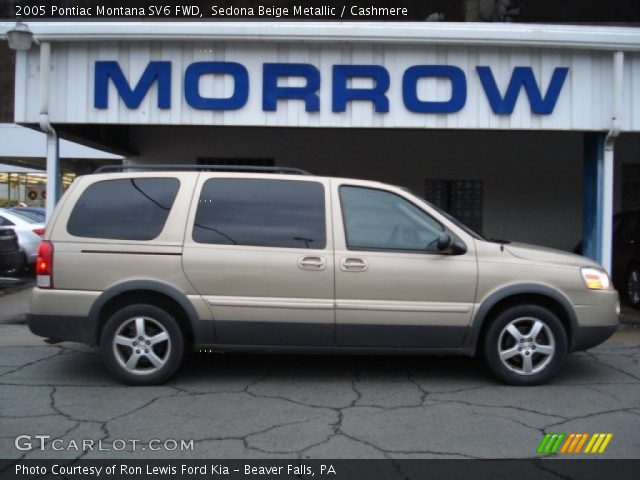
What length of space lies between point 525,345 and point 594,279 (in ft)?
2.82

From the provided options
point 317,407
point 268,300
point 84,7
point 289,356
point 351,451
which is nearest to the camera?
point 351,451

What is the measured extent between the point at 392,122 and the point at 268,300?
382 cm

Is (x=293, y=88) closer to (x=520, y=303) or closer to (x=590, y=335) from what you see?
(x=520, y=303)

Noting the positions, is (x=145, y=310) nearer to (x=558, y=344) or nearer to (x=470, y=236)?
(x=470, y=236)

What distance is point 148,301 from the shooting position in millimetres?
5328

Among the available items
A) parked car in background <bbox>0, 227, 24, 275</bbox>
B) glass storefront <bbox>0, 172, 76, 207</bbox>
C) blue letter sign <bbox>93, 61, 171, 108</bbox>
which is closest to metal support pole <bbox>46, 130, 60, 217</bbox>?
blue letter sign <bbox>93, 61, 171, 108</bbox>

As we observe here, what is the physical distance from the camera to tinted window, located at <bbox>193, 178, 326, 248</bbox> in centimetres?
531

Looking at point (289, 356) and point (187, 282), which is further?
point (289, 356)

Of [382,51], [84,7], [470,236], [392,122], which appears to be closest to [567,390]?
[470,236]

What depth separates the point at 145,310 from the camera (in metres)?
5.25

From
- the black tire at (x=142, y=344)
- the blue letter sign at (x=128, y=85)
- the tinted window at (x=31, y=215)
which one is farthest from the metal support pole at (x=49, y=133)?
the tinted window at (x=31, y=215)

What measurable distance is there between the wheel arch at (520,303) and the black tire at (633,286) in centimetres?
472

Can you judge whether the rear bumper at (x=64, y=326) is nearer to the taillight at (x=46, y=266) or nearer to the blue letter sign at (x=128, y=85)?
the taillight at (x=46, y=266)

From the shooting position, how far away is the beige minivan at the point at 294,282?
206 inches
